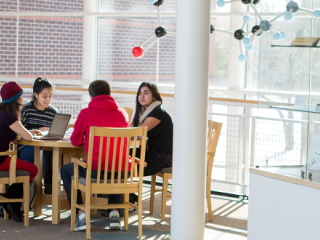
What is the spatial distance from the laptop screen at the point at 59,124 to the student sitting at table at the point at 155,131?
660 mm

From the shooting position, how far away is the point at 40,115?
4.14 m

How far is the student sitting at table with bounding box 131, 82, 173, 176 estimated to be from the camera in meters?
3.77

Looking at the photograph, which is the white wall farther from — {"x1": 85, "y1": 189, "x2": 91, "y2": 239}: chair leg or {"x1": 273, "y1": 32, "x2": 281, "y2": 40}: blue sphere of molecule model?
{"x1": 85, "y1": 189, "x2": 91, "y2": 239}: chair leg

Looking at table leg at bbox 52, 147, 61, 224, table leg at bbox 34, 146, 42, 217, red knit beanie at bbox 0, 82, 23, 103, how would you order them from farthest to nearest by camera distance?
table leg at bbox 34, 146, 42, 217 → table leg at bbox 52, 147, 61, 224 → red knit beanie at bbox 0, 82, 23, 103

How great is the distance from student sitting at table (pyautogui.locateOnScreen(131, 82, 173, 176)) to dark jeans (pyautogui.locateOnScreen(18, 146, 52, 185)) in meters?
0.92

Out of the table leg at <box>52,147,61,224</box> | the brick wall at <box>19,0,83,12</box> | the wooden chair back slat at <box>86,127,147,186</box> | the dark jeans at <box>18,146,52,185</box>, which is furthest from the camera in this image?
the brick wall at <box>19,0,83,12</box>

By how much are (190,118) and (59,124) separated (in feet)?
4.13

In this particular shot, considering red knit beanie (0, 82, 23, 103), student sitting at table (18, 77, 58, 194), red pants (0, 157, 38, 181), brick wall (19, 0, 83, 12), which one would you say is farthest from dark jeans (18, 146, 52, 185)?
brick wall (19, 0, 83, 12)

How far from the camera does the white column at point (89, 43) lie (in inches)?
258

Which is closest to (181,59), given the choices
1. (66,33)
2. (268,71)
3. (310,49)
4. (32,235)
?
(268,71)

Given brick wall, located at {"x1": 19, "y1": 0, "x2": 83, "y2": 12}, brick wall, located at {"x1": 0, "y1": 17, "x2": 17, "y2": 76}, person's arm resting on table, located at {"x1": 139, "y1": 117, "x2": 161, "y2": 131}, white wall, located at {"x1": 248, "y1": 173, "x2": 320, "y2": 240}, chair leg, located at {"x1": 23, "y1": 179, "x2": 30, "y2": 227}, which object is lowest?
chair leg, located at {"x1": 23, "y1": 179, "x2": 30, "y2": 227}

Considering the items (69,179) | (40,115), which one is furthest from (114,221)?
(40,115)

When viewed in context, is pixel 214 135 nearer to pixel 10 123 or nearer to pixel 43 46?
pixel 10 123

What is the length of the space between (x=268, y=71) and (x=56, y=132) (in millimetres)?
1833
